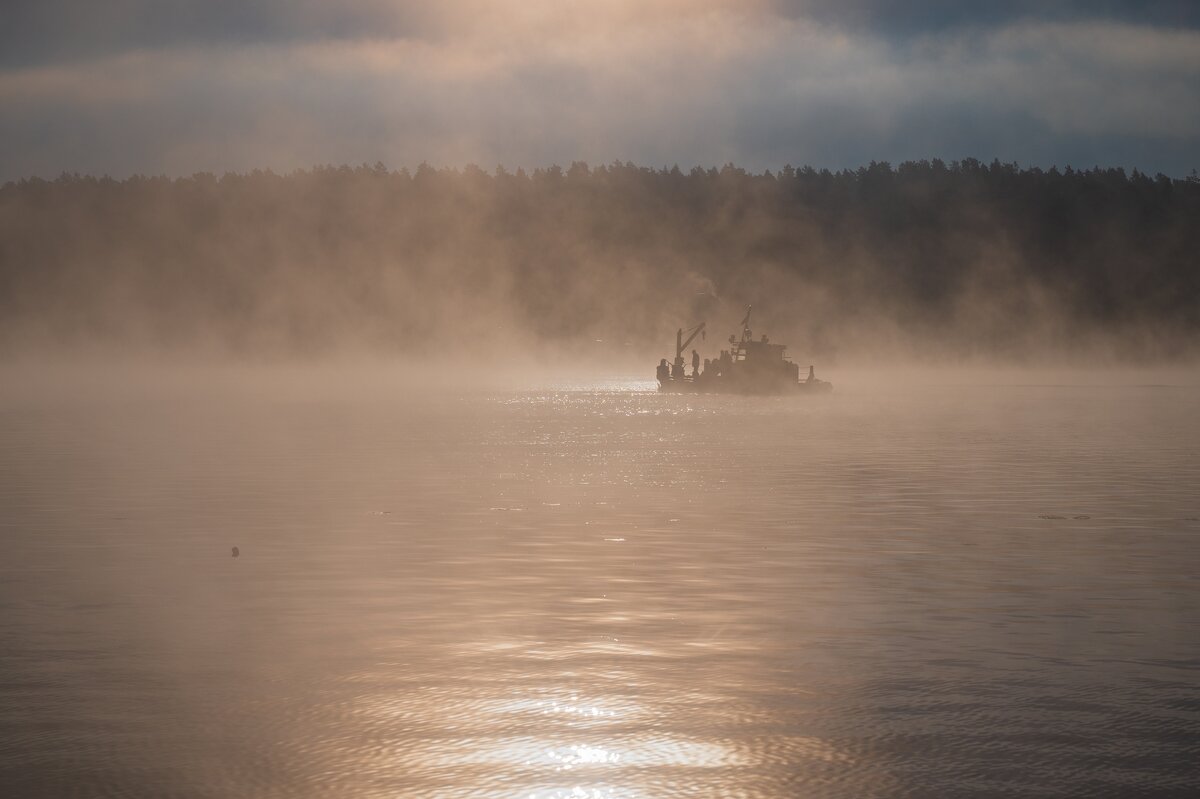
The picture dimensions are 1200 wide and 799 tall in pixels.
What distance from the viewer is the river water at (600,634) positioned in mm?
11617

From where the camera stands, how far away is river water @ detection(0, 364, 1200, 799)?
38.1 ft

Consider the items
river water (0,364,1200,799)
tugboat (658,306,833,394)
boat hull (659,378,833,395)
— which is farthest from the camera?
tugboat (658,306,833,394)

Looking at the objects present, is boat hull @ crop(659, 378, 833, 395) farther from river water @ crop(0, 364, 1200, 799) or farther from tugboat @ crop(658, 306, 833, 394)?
river water @ crop(0, 364, 1200, 799)

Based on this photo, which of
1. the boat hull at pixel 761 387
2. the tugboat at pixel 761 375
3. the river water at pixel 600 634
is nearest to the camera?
the river water at pixel 600 634

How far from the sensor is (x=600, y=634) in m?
16.9

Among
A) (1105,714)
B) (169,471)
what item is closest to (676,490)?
(169,471)

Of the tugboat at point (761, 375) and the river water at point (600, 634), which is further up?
the tugboat at point (761, 375)

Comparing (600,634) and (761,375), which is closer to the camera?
(600,634)

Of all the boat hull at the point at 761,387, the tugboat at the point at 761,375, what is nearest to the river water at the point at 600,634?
the boat hull at the point at 761,387

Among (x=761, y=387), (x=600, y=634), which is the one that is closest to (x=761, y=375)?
(x=761, y=387)

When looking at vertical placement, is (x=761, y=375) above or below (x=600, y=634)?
above

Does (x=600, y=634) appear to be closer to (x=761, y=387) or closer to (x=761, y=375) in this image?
(x=761, y=387)

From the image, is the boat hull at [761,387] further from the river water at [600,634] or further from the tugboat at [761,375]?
the river water at [600,634]

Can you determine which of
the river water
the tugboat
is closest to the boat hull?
the tugboat
